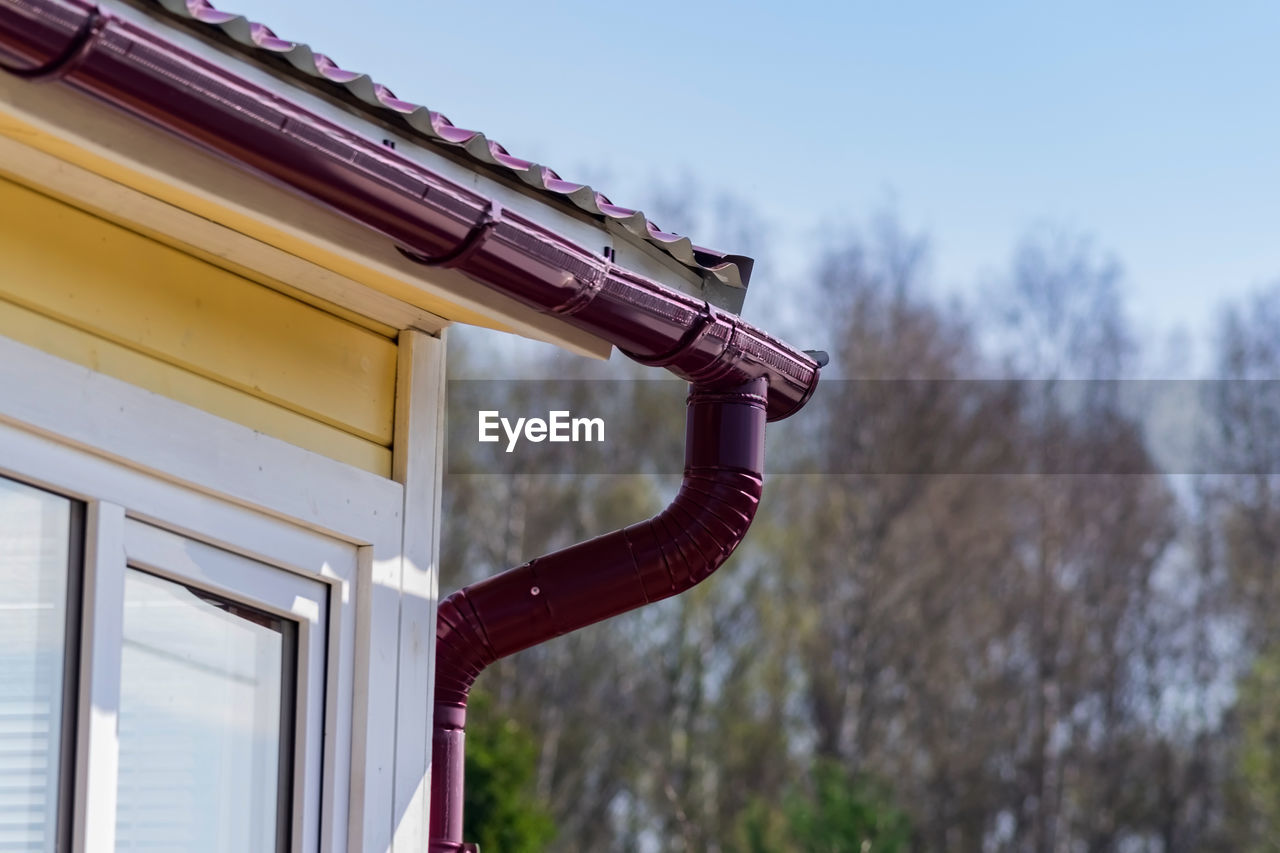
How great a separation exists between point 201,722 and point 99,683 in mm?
281

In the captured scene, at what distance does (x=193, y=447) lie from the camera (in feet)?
9.29

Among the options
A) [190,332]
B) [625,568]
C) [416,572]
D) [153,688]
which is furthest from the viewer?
[625,568]

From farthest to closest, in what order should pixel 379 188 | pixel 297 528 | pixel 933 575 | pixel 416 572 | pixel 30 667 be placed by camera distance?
pixel 933 575
pixel 416 572
pixel 297 528
pixel 379 188
pixel 30 667

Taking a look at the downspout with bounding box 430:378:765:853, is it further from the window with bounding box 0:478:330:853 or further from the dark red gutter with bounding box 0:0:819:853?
the window with bounding box 0:478:330:853

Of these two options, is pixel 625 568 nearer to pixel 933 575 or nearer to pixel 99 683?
pixel 99 683

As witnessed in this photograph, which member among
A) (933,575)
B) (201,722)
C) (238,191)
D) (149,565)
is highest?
(933,575)

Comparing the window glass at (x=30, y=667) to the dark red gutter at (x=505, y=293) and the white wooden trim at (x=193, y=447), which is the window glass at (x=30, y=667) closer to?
the white wooden trim at (x=193, y=447)

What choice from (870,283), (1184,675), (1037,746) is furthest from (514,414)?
(1184,675)

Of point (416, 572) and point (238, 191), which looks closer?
point (238, 191)

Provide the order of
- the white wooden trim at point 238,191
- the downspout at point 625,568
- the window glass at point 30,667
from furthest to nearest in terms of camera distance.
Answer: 1. the downspout at point 625,568
2. the window glass at point 30,667
3. the white wooden trim at point 238,191

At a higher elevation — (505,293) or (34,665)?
(505,293)

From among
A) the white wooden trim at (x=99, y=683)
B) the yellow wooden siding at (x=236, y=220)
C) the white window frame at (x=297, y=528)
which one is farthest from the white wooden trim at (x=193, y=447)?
the yellow wooden siding at (x=236, y=220)

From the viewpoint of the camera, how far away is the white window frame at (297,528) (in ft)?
8.46

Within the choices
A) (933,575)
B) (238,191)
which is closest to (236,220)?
(238,191)
